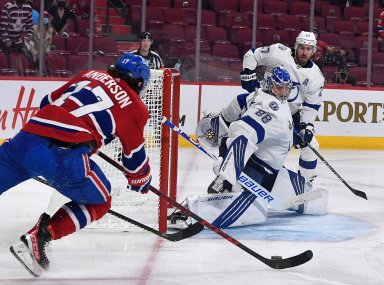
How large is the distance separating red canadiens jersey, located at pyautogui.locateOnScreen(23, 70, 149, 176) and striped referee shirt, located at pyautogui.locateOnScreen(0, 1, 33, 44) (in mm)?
4972

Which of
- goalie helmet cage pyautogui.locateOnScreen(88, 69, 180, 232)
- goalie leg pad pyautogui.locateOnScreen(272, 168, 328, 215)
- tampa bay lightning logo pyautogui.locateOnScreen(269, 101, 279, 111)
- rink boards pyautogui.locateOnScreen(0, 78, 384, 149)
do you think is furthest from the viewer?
rink boards pyautogui.locateOnScreen(0, 78, 384, 149)

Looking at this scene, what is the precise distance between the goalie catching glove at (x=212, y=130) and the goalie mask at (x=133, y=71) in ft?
7.55

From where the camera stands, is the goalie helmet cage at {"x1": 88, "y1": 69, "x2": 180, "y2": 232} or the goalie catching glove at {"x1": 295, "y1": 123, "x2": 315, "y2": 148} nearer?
the goalie helmet cage at {"x1": 88, "y1": 69, "x2": 180, "y2": 232}

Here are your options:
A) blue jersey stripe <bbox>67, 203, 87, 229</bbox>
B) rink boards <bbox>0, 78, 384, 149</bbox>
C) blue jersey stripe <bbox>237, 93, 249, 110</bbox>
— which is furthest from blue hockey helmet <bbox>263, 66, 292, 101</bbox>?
rink boards <bbox>0, 78, 384, 149</bbox>

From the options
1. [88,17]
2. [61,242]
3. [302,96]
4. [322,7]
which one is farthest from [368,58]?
[61,242]

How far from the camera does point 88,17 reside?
28.6 feet

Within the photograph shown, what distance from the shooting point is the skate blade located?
11.8 feet

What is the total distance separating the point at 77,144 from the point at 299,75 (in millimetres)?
2824

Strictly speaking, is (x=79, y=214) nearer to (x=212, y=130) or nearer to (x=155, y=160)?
(x=155, y=160)

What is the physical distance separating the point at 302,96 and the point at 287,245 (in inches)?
67.2

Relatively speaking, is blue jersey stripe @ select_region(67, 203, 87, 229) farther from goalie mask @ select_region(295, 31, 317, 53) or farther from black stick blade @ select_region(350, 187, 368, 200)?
black stick blade @ select_region(350, 187, 368, 200)

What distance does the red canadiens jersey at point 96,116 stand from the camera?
3494 mm

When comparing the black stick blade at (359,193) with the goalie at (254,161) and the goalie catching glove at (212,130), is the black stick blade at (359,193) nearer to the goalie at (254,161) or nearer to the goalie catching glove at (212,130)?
the goalie catching glove at (212,130)

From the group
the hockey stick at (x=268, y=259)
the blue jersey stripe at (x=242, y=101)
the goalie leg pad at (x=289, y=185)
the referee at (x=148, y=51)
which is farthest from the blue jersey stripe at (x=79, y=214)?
the referee at (x=148, y=51)
